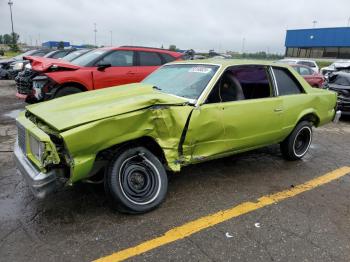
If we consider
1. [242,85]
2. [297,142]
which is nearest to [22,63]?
[242,85]

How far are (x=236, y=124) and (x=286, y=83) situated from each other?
1479 mm

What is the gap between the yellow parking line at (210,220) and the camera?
2992 mm

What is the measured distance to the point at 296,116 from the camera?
524 centimetres

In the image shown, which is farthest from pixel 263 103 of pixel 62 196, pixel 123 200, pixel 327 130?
pixel 327 130

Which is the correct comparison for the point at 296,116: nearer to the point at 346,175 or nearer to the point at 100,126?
the point at 346,175

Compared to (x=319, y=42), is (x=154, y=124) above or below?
A: below

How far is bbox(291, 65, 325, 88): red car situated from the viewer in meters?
14.2

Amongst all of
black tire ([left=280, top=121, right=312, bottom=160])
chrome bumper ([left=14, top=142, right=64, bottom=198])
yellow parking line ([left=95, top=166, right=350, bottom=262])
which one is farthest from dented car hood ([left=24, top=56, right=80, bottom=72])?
yellow parking line ([left=95, top=166, right=350, bottom=262])

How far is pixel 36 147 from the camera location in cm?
331

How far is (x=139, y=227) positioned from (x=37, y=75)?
18.2ft

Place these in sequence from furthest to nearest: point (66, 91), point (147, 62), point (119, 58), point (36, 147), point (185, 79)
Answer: point (147, 62), point (119, 58), point (66, 91), point (185, 79), point (36, 147)

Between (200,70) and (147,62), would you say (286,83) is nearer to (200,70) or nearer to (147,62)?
(200,70)

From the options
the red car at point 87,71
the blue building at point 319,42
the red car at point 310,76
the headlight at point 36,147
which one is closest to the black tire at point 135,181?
A: the headlight at point 36,147

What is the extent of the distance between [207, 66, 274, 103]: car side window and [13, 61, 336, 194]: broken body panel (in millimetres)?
91
